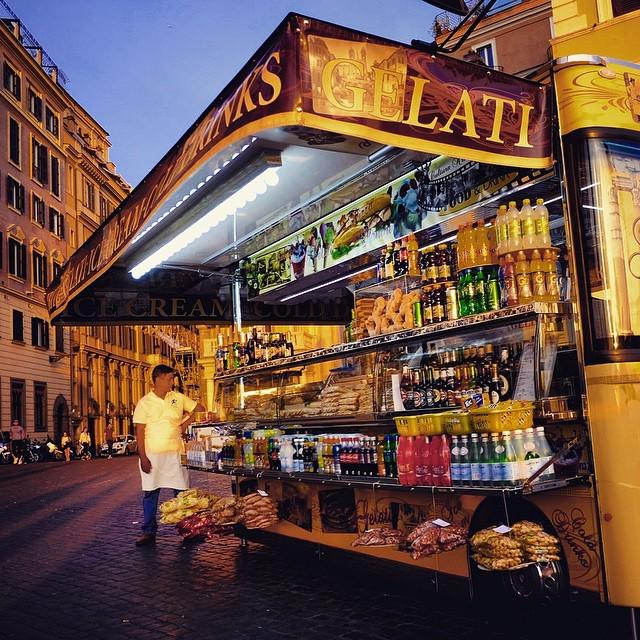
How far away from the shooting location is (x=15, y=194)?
37.7 metres

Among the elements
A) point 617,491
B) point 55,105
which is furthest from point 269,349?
point 55,105

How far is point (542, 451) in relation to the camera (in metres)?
4.45

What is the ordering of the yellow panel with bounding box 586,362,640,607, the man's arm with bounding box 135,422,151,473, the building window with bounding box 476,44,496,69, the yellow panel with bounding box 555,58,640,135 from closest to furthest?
the yellow panel with bounding box 586,362,640,607, the yellow panel with bounding box 555,58,640,135, the man's arm with bounding box 135,422,151,473, the building window with bounding box 476,44,496,69

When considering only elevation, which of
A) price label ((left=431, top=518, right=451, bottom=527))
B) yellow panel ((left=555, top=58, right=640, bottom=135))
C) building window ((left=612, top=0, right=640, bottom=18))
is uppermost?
building window ((left=612, top=0, right=640, bottom=18))

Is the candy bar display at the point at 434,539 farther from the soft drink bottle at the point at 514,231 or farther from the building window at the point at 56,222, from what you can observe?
the building window at the point at 56,222

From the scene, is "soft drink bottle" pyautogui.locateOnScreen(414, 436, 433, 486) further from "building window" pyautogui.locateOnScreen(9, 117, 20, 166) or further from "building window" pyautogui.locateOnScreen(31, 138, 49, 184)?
"building window" pyautogui.locateOnScreen(31, 138, 49, 184)

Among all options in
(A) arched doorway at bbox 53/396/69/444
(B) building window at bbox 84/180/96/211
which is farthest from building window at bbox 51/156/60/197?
(A) arched doorway at bbox 53/396/69/444

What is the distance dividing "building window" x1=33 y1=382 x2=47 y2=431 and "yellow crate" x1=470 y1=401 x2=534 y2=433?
37300 mm

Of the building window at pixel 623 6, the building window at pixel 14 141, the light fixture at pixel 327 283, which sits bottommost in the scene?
the light fixture at pixel 327 283

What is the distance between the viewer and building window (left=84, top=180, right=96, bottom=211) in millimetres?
49562

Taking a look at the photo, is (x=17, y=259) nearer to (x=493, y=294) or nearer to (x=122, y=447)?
(x=122, y=447)

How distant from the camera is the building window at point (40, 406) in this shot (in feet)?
127

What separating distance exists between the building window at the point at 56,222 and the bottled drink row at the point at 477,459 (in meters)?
41.0

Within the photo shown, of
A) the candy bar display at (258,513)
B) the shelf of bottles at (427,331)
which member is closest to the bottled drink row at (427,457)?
the candy bar display at (258,513)
